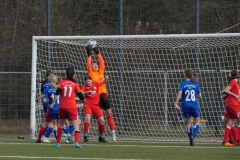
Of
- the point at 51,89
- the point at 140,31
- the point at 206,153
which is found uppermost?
the point at 140,31

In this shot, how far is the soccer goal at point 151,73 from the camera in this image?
1823 centimetres

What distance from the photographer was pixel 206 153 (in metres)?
12.7

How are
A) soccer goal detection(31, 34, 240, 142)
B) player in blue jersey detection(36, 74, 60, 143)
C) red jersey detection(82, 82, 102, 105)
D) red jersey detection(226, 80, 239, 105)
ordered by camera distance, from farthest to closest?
soccer goal detection(31, 34, 240, 142) → red jersey detection(82, 82, 102, 105) → player in blue jersey detection(36, 74, 60, 143) → red jersey detection(226, 80, 239, 105)

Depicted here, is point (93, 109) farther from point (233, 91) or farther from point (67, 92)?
point (233, 91)

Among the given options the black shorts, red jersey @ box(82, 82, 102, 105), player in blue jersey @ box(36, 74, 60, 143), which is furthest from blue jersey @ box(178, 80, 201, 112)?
player in blue jersey @ box(36, 74, 60, 143)

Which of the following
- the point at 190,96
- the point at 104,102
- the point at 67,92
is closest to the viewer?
the point at 67,92

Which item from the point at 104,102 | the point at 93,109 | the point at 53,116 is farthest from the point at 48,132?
the point at 104,102

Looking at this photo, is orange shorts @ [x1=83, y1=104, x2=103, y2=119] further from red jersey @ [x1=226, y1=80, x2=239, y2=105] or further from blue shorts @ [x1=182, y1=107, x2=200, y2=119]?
red jersey @ [x1=226, y1=80, x2=239, y2=105]

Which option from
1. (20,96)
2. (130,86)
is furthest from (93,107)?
(20,96)

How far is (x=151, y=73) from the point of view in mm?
19531

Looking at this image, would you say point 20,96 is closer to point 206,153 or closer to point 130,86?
point 130,86

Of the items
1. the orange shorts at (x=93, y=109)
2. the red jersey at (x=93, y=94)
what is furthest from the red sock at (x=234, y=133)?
the red jersey at (x=93, y=94)

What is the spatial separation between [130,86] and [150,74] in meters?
0.74

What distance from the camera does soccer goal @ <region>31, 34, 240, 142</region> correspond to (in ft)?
59.8
